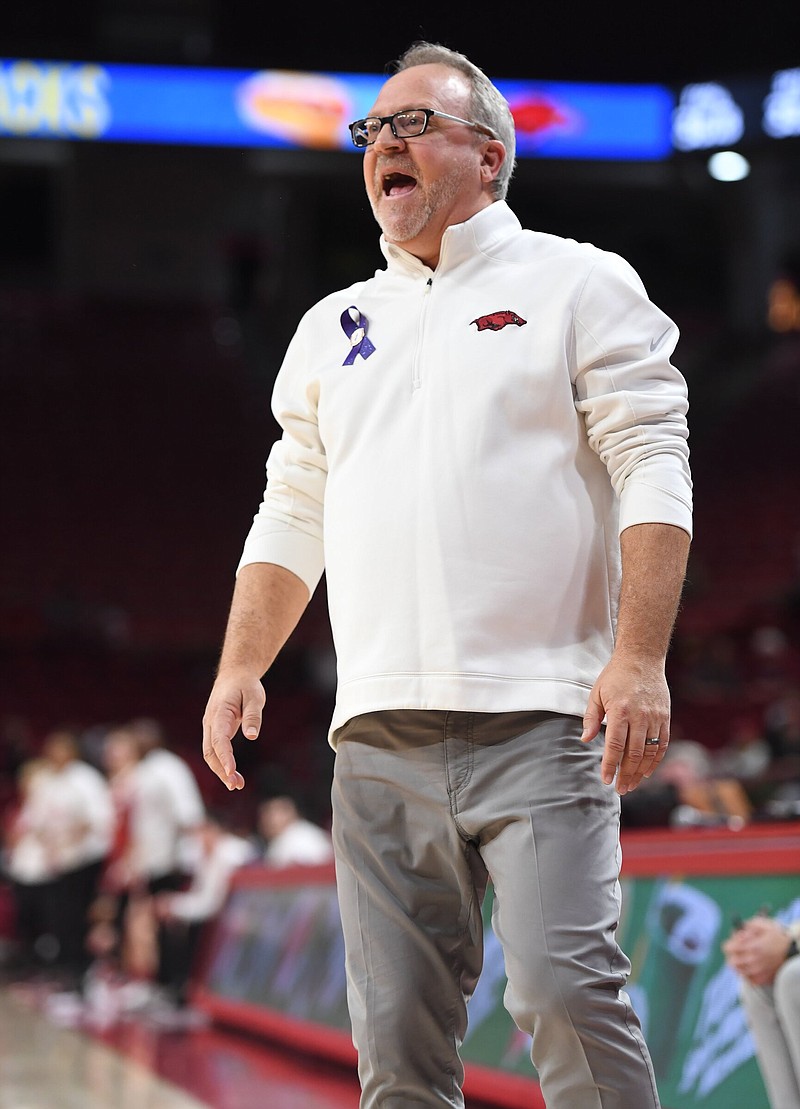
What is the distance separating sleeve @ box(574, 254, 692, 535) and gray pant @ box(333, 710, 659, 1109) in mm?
343

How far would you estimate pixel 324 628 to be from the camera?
681 inches

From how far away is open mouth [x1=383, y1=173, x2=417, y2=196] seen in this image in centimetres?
230

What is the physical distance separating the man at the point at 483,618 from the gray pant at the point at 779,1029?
117 cm

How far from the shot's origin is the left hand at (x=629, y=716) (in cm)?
188

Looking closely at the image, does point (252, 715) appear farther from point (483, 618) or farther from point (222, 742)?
point (483, 618)

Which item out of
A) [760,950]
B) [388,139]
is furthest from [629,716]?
[760,950]

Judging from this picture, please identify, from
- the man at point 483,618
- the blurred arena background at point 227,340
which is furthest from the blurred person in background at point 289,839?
the man at point 483,618

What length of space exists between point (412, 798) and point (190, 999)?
22.5 ft

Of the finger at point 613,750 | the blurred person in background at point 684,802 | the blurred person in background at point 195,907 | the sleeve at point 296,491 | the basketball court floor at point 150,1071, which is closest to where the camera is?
the finger at point 613,750

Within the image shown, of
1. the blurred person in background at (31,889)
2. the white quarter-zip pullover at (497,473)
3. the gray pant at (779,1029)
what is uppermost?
the white quarter-zip pullover at (497,473)

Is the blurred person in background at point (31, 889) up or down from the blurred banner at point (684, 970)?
down

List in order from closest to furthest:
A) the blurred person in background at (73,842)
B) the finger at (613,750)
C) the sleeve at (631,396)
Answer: the finger at (613,750)
the sleeve at (631,396)
the blurred person in background at (73,842)

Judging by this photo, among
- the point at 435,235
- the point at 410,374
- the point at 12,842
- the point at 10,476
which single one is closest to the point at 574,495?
the point at 410,374

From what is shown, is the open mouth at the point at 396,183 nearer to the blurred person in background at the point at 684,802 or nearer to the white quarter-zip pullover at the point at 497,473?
the white quarter-zip pullover at the point at 497,473
